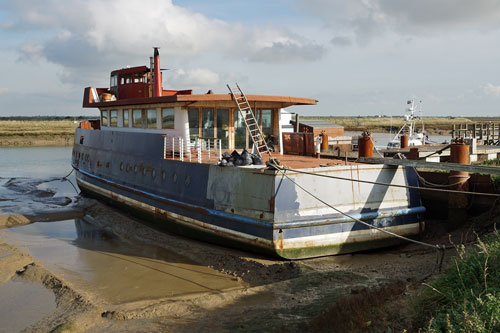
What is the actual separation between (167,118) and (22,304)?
24.1 feet

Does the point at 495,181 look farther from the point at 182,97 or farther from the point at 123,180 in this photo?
the point at 123,180

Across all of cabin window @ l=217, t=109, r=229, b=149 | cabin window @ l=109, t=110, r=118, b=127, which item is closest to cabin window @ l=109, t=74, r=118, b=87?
cabin window @ l=109, t=110, r=118, b=127

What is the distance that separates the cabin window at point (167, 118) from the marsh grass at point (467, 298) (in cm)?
987

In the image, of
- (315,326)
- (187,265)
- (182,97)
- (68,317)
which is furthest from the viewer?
(182,97)

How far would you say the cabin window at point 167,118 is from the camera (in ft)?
46.8

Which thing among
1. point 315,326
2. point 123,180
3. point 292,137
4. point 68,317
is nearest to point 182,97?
point 292,137

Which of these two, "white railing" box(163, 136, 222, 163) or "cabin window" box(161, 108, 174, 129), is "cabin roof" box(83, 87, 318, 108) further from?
"white railing" box(163, 136, 222, 163)

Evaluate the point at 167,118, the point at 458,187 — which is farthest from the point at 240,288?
the point at 167,118

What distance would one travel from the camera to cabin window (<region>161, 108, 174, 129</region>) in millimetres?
14273

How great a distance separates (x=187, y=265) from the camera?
430 inches

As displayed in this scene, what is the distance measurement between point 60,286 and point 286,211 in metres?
5.16

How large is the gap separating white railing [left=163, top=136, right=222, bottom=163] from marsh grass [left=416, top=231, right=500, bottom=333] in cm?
779

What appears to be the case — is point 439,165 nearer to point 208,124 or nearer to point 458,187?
point 458,187

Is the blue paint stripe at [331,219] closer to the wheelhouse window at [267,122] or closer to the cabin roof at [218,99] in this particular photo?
the cabin roof at [218,99]
